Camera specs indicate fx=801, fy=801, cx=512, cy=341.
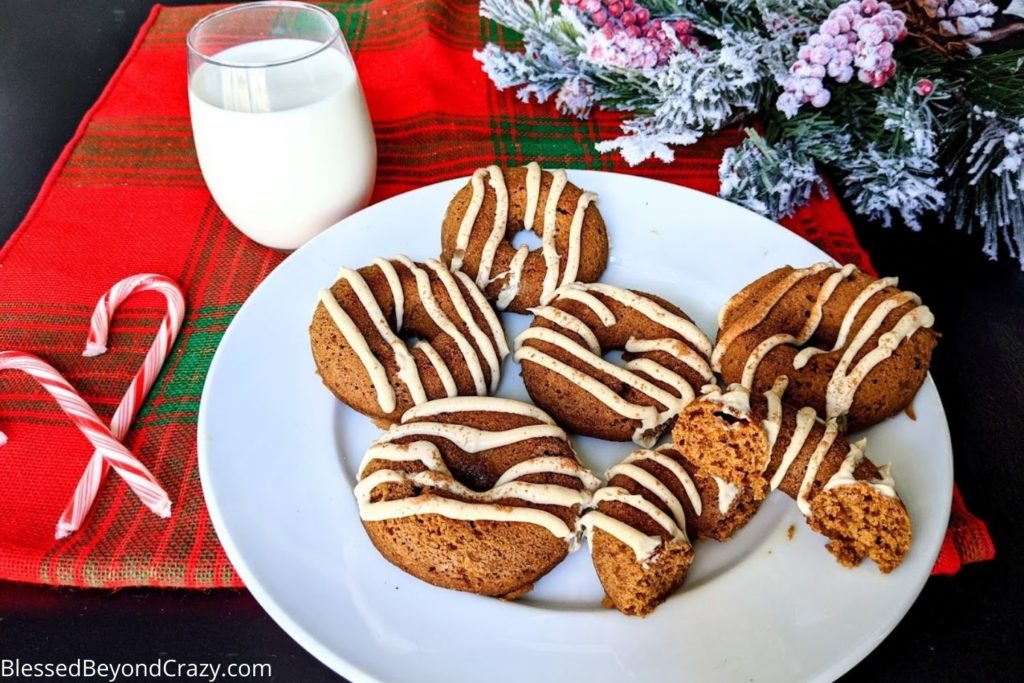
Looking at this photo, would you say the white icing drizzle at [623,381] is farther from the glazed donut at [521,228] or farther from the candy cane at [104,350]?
the candy cane at [104,350]

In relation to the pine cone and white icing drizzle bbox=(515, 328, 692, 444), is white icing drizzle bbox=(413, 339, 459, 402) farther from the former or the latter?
the pine cone

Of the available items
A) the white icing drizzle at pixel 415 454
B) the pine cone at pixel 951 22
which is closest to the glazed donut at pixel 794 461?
the white icing drizzle at pixel 415 454

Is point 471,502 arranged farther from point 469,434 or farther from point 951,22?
point 951,22

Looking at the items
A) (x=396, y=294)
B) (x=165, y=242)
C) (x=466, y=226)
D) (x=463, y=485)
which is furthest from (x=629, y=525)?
(x=165, y=242)

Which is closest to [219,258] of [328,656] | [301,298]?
[301,298]

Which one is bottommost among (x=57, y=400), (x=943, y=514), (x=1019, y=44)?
(x=57, y=400)

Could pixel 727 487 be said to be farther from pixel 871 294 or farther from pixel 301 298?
pixel 301 298

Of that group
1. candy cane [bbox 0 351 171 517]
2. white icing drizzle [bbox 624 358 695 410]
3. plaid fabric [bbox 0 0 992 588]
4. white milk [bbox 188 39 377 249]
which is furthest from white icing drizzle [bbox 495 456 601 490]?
white milk [bbox 188 39 377 249]
